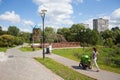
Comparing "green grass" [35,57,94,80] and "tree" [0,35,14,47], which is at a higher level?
"tree" [0,35,14,47]

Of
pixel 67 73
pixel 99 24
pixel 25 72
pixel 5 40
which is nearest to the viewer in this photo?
pixel 67 73

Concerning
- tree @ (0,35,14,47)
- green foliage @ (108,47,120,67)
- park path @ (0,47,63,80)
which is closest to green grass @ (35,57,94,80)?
park path @ (0,47,63,80)

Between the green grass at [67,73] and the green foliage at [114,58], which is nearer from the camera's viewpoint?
the green grass at [67,73]

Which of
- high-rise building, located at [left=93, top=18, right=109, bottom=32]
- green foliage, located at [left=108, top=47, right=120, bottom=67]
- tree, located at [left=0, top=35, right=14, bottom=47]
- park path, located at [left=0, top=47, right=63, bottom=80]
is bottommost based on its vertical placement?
green foliage, located at [left=108, top=47, right=120, bottom=67]

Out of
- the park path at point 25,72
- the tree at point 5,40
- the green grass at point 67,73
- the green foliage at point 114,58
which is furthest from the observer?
the tree at point 5,40

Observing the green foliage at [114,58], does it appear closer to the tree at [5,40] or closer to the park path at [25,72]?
the park path at [25,72]

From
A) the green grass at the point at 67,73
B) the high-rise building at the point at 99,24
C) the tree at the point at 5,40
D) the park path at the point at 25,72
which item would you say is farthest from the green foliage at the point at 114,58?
the high-rise building at the point at 99,24

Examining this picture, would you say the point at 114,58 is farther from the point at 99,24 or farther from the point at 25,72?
the point at 99,24

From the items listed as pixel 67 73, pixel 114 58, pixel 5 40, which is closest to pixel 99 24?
pixel 5 40

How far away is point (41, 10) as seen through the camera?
23.4 meters

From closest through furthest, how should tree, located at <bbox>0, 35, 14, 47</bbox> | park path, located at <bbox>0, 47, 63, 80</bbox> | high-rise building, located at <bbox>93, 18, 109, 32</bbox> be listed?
park path, located at <bbox>0, 47, 63, 80</bbox> → tree, located at <bbox>0, 35, 14, 47</bbox> → high-rise building, located at <bbox>93, 18, 109, 32</bbox>

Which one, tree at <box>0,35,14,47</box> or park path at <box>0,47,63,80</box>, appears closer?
park path at <box>0,47,63,80</box>

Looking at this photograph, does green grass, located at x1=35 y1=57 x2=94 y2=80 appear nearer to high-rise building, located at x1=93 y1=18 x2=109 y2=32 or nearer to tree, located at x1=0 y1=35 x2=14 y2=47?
tree, located at x1=0 y1=35 x2=14 y2=47

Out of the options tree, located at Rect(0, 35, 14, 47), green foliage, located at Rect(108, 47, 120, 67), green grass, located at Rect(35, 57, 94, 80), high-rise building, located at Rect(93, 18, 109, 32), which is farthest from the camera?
high-rise building, located at Rect(93, 18, 109, 32)
